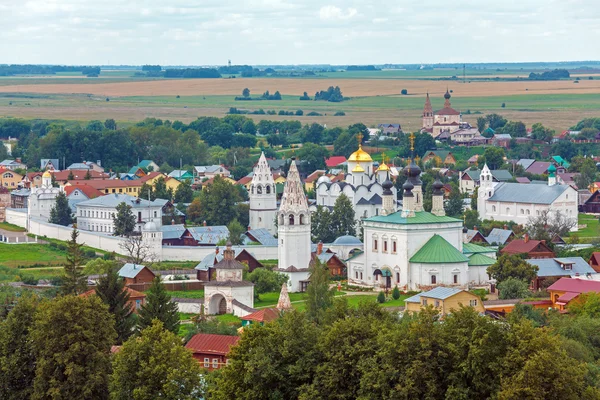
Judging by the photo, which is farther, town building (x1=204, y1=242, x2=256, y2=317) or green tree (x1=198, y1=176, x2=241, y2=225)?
green tree (x1=198, y1=176, x2=241, y2=225)

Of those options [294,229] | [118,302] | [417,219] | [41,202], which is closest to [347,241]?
[294,229]

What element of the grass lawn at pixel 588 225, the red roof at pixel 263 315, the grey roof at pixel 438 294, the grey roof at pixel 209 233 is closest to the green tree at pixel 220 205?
the grey roof at pixel 209 233

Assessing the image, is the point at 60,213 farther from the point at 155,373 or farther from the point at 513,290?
the point at 155,373

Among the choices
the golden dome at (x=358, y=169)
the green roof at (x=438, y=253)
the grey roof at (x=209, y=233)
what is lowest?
the grey roof at (x=209, y=233)

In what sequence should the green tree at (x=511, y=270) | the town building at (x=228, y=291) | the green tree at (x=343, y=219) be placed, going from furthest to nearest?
the green tree at (x=343, y=219)
the green tree at (x=511, y=270)
the town building at (x=228, y=291)

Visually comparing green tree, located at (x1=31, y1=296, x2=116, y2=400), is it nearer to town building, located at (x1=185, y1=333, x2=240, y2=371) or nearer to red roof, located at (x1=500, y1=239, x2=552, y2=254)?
town building, located at (x1=185, y1=333, x2=240, y2=371)

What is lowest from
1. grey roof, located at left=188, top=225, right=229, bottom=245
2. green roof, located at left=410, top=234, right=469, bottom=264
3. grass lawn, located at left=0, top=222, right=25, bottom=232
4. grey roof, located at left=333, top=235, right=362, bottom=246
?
grass lawn, located at left=0, top=222, right=25, bottom=232

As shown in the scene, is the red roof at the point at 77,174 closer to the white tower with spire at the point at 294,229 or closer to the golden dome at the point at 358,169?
the golden dome at the point at 358,169

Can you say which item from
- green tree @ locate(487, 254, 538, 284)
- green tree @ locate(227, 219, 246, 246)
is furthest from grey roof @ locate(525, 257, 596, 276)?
green tree @ locate(227, 219, 246, 246)
